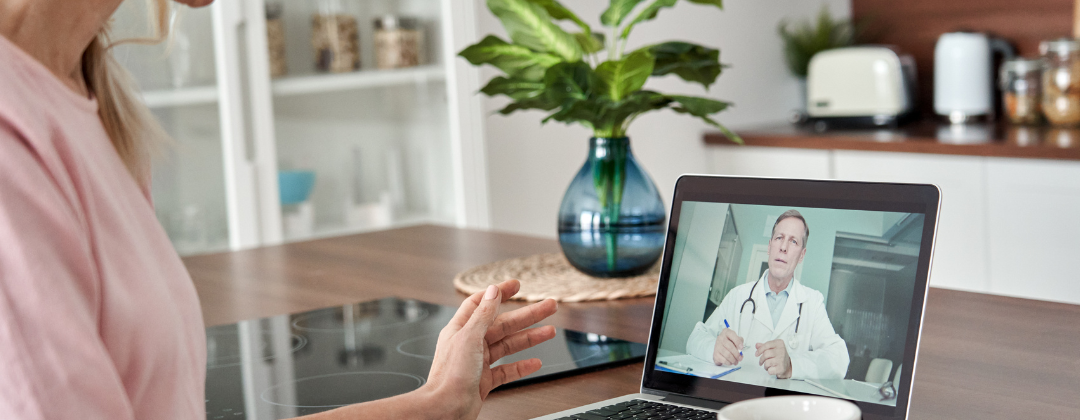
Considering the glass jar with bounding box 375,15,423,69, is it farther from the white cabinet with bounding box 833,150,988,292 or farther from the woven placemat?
the woven placemat

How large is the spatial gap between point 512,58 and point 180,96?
139 cm

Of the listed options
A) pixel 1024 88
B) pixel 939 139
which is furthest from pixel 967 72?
pixel 939 139

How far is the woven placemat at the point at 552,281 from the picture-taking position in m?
1.19

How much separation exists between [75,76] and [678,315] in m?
0.47

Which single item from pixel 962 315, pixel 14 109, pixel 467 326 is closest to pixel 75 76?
pixel 14 109

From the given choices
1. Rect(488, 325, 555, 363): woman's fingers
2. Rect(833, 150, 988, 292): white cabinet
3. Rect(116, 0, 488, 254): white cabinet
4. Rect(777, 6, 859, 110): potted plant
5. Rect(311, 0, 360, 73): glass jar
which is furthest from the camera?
Rect(777, 6, 859, 110): potted plant

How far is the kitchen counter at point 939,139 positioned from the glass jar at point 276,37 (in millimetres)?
1409

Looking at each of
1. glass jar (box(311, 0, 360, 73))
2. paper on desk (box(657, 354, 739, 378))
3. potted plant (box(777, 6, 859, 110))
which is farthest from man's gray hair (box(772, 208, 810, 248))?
potted plant (box(777, 6, 859, 110))

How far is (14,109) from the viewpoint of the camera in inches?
19.5

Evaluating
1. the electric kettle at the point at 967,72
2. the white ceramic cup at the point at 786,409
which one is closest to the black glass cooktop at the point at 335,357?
the white ceramic cup at the point at 786,409

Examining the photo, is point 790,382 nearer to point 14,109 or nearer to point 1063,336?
point 1063,336

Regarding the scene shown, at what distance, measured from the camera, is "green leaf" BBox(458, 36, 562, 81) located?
128 centimetres

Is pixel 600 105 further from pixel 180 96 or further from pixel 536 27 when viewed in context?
pixel 180 96

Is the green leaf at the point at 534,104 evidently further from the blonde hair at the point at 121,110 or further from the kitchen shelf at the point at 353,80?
the kitchen shelf at the point at 353,80
